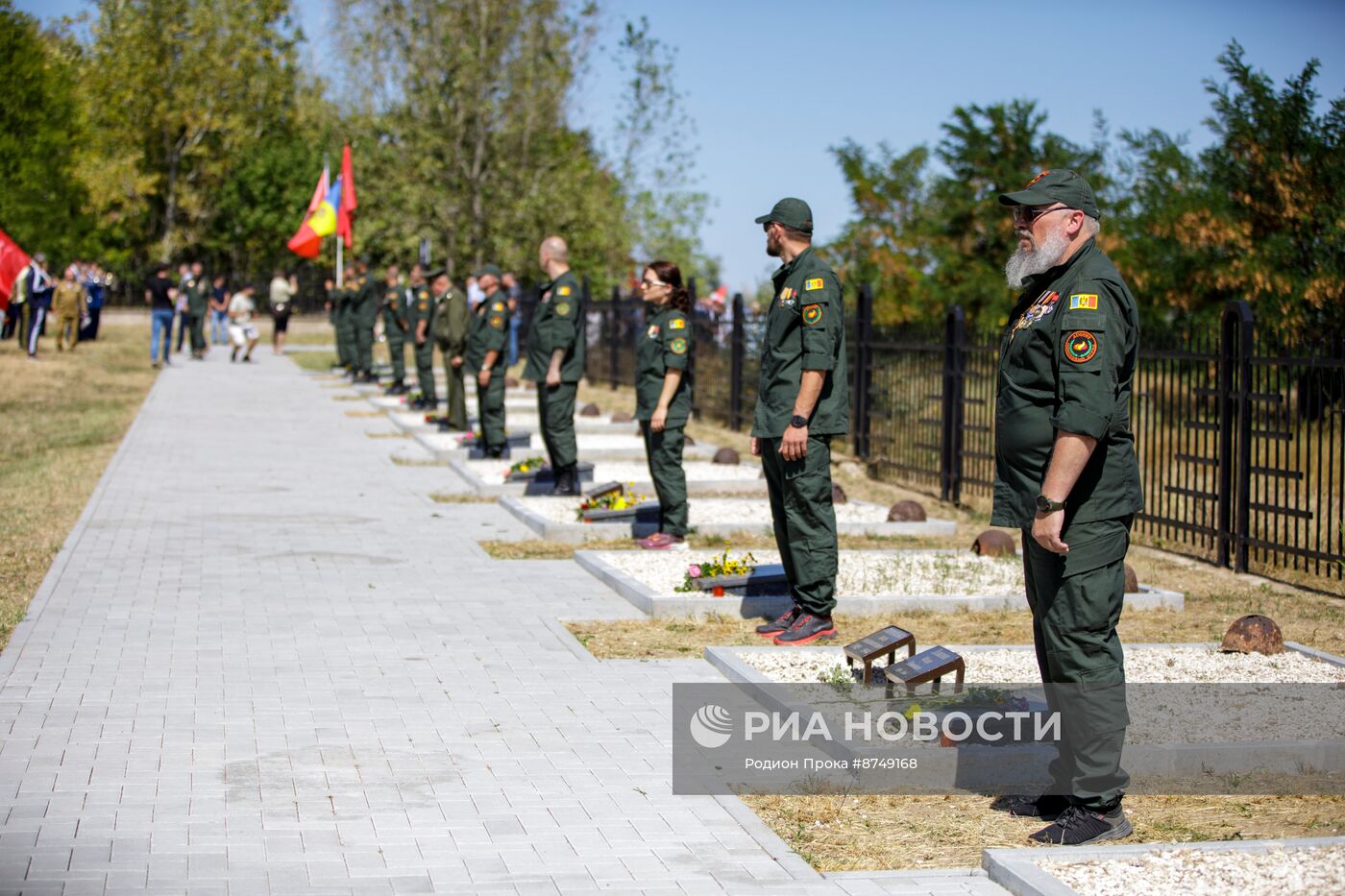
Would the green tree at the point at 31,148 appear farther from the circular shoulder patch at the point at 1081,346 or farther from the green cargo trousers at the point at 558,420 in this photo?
the circular shoulder patch at the point at 1081,346

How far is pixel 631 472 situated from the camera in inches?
645

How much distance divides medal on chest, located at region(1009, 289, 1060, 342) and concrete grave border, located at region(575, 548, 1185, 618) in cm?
399

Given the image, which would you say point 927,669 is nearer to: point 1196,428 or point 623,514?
point 1196,428

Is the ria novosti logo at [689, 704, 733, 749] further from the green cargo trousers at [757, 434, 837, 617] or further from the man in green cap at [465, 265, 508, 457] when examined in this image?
the man in green cap at [465, 265, 508, 457]

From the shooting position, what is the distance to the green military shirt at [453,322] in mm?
18344

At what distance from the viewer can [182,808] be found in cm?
540

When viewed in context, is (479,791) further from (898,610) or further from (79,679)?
(898,610)

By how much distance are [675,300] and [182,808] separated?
19.8ft

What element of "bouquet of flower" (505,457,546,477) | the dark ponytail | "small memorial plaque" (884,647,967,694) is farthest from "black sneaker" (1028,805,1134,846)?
"bouquet of flower" (505,457,546,477)

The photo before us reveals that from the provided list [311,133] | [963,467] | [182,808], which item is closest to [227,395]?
[963,467]

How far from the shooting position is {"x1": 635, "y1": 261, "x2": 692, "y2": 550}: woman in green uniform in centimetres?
1052

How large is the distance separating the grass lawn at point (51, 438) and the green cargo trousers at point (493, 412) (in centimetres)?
393

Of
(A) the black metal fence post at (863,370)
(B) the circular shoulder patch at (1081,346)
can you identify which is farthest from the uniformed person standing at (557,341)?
(B) the circular shoulder patch at (1081,346)

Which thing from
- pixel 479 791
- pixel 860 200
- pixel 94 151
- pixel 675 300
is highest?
pixel 94 151
